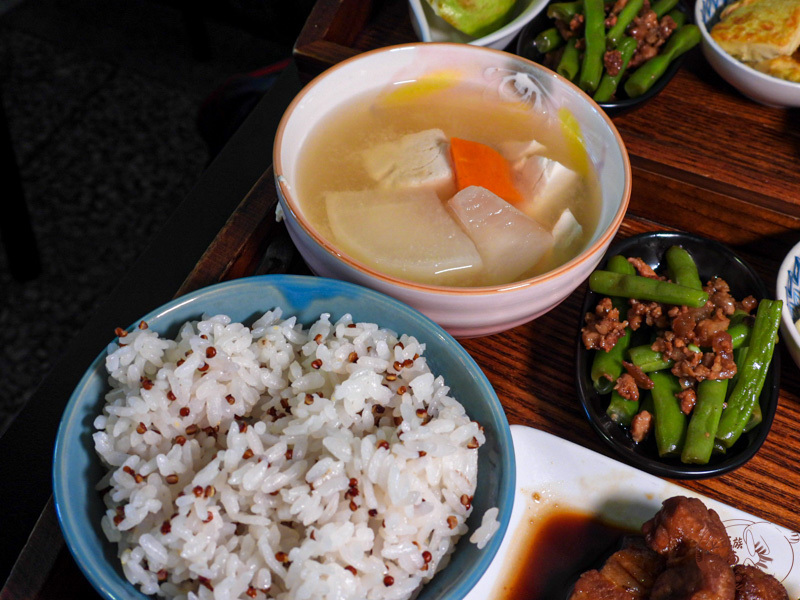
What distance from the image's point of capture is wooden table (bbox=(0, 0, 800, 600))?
1.54 meters

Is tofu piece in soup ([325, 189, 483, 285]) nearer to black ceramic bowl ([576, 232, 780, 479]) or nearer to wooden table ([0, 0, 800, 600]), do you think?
wooden table ([0, 0, 800, 600])

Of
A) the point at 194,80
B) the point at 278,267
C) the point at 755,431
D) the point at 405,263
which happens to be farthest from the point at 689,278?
the point at 194,80

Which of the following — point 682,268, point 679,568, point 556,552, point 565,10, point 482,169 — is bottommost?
point 556,552

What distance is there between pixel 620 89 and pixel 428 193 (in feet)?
2.85

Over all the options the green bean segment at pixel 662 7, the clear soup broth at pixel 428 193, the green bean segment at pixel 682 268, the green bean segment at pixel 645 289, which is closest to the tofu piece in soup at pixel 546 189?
the clear soup broth at pixel 428 193

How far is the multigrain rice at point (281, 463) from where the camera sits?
112 centimetres

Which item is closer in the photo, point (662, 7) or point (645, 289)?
point (645, 289)

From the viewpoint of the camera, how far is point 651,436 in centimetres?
153

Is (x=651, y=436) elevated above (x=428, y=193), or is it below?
below

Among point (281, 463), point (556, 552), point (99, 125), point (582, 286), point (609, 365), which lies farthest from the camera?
point (99, 125)

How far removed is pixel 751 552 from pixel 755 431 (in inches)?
10.1

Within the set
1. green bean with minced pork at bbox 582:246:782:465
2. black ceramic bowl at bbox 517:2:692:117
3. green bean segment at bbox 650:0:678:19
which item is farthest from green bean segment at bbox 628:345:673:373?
green bean segment at bbox 650:0:678:19

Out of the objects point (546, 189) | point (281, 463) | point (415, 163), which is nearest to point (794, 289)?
point (546, 189)

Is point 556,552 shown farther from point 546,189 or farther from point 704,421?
point 546,189
